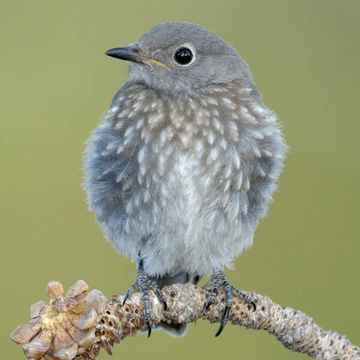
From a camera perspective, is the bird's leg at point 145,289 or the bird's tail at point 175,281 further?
the bird's tail at point 175,281

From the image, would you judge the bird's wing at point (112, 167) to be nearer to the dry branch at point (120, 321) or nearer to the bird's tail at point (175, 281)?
the bird's tail at point (175, 281)

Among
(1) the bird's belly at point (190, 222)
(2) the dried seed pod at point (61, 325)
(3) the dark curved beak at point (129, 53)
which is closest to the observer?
(2) the dried seed pod at point (61, 325)

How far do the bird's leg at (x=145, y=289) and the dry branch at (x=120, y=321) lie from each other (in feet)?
0.06

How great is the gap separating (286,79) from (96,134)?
1685 mm

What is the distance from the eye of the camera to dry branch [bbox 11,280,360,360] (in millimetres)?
2141

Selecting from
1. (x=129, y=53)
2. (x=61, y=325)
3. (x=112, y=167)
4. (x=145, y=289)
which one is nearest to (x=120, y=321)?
(x=61, y=325)

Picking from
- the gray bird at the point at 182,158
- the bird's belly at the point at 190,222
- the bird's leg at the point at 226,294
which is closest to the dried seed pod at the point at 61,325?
the bird's leg at the point at 226,294

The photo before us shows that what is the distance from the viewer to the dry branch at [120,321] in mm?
2141

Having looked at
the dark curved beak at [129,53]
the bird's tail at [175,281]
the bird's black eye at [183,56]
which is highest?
the bird's black eye at [183,56]

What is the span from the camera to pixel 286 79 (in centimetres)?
532

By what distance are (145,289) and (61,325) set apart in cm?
104

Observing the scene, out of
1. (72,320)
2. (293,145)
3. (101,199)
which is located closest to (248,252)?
(293,145)

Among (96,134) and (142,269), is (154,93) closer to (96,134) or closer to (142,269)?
(96,134)

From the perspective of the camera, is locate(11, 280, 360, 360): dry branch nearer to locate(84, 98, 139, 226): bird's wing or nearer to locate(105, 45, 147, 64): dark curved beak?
locate(84, 98, 139, 226): bird's wing
